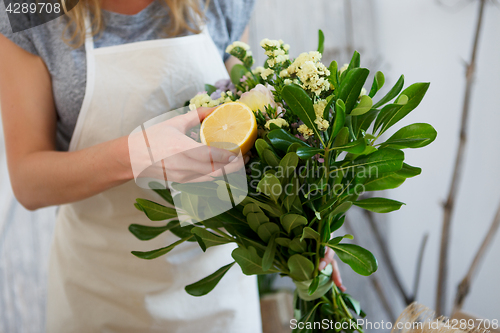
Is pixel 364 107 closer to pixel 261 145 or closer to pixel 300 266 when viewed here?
pixel 261 145

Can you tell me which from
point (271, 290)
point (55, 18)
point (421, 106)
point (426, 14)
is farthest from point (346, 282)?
point (55, 18)

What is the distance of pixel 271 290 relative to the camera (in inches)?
64.0

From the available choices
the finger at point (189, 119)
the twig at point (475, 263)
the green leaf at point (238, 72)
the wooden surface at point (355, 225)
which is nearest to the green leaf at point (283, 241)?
the finger at point (189, 119)

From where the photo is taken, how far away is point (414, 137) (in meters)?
0.45

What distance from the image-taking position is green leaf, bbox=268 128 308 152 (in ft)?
1.37

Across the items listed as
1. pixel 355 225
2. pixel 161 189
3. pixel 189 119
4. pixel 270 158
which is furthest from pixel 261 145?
pixel 355 225

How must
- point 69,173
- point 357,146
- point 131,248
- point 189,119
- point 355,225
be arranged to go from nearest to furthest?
point 357,146, point 189,119, point 69,173, point 131,248, point 355,225

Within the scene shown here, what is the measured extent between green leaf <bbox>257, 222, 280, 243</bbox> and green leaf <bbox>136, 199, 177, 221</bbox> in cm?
13

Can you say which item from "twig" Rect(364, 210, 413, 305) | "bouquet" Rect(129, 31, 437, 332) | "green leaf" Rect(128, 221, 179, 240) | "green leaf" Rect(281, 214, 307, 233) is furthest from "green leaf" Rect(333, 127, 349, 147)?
"twig" Rect(364, 210, 413, 305)

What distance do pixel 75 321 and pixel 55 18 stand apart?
2.04ft

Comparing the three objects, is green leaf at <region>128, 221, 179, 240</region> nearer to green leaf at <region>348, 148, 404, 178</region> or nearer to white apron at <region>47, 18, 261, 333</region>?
white apron at <region>47, 18, 261, 333</region>

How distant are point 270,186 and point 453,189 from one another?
1.02 m

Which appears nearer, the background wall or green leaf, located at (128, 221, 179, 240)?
green leaf, located at (128, 221, 179, 240)

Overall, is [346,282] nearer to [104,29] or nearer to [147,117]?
[147,117]
